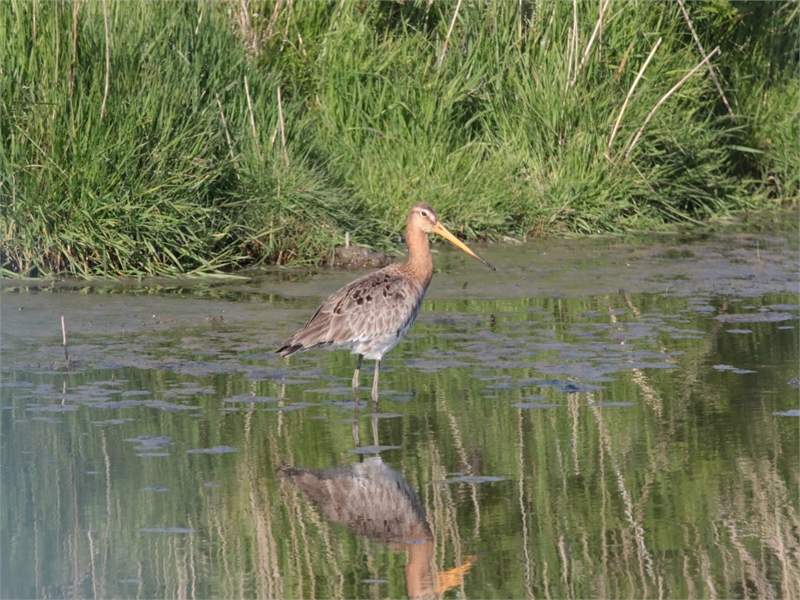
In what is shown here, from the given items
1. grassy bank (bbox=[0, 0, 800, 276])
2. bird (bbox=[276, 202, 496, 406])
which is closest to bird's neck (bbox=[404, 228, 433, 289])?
bird (bbox=[276, 202, 496, 406])

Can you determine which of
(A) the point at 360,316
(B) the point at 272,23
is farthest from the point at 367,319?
(B) the point at 272,23

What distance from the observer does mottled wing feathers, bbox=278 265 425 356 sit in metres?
7.18

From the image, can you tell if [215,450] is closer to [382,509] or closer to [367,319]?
[382,509]

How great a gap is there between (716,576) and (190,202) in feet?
21.7

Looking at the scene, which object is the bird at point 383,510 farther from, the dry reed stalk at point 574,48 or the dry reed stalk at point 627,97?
the dry reed stalk at point 574,48

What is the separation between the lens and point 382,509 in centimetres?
527

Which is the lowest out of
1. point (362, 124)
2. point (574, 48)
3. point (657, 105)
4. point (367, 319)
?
point (367, 319)

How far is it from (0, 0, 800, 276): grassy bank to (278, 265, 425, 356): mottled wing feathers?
9.80 feet

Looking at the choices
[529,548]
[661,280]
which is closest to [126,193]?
[661,280]

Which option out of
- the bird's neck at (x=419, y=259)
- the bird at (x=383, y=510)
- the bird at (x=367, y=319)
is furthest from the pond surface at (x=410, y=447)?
the bird's neck at (x=419, y=259)

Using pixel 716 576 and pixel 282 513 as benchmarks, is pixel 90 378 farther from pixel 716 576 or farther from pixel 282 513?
pixel 716 576

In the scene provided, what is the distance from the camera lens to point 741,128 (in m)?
13.9

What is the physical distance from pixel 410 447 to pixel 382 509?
0.87 metres

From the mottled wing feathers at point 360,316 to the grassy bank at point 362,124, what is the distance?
2.99m
